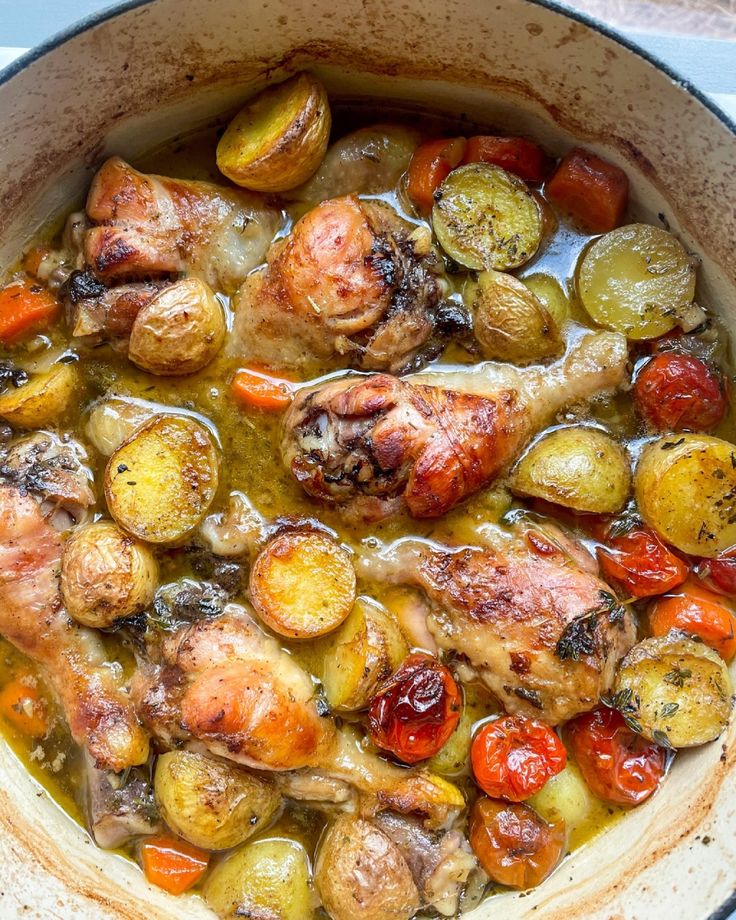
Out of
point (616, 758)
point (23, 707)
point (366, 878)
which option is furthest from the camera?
point (23, 707)

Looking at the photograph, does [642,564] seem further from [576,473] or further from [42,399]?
[42,399]

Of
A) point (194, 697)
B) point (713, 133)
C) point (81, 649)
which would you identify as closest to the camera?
point (713, 133)

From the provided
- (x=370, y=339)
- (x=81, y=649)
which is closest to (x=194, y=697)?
(x=81, y=649)

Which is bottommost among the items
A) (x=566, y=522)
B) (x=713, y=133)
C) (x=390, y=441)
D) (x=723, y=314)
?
(x=566, y=522)

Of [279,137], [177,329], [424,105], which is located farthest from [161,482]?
[424,105]

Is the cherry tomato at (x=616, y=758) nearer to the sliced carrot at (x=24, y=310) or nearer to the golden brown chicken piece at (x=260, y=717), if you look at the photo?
the golden brown chicken piece at (x=260, y=717)

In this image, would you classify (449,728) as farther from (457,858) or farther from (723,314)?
(723,314)

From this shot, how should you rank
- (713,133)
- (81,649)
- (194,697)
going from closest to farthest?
(713,133), (194,697), (81,649)
